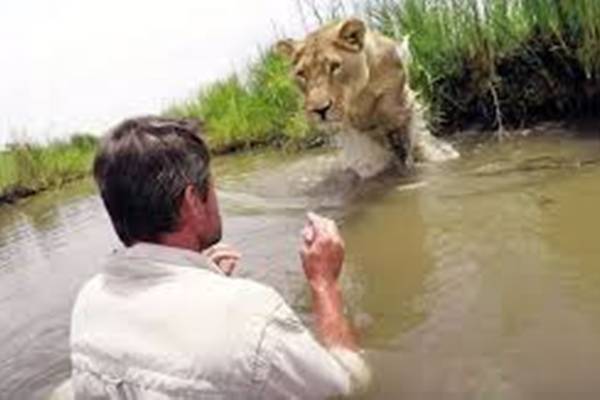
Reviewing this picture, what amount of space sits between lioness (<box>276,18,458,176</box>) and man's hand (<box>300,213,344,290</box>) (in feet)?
13.7

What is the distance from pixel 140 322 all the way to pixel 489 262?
2836mm

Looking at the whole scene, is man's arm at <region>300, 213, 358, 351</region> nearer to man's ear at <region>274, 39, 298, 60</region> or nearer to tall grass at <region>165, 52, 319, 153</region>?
man's ear at <region>274, 39, 298, 60</region>

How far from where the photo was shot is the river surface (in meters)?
4.09

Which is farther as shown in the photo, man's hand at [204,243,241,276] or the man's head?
man's hand at [204,243,241,276]

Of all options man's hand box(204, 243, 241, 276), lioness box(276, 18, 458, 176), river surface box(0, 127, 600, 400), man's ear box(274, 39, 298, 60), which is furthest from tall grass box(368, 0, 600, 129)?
man's hand box(204, 243, 241, 276)

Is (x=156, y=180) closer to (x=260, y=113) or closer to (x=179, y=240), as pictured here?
(x=179, y=240)

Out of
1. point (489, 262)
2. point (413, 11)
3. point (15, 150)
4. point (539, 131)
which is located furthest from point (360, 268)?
point (15, 150)

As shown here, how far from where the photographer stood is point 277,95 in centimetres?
1145

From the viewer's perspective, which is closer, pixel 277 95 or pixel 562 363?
pixel 562 363

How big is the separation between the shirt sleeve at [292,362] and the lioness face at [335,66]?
5.07m

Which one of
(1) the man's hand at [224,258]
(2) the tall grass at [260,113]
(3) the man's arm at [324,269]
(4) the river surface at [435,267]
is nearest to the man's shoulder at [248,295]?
(1) the man's hand at [224,258]

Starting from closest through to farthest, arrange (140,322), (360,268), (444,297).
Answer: (140,322), (444,297), (360,268)

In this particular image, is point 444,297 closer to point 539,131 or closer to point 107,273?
point 107,273

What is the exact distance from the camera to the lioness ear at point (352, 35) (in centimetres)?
803
